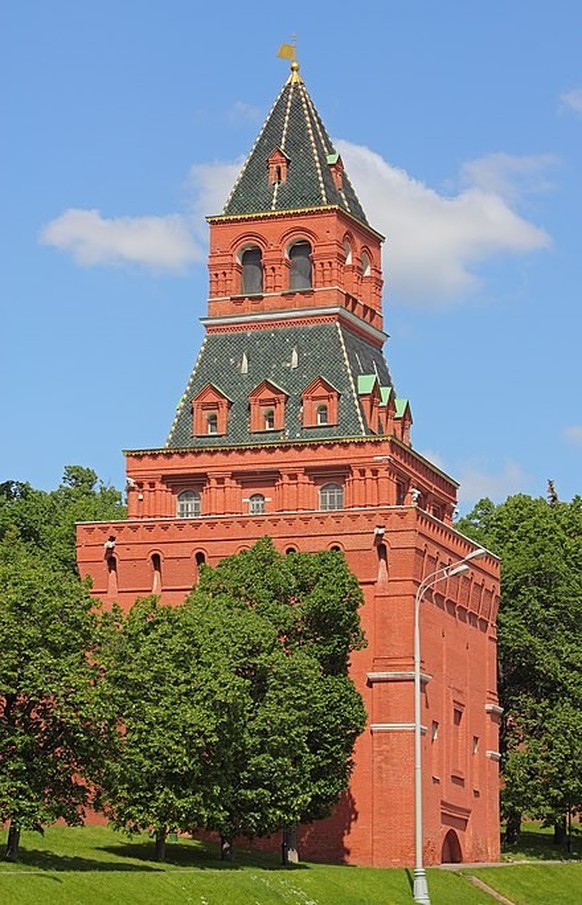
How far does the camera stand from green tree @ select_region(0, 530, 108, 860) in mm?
57781

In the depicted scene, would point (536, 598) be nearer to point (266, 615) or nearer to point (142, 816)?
point (266, 615)

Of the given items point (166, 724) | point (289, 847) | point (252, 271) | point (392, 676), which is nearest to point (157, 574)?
point (392, 676)

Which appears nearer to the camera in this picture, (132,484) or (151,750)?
(151,750)

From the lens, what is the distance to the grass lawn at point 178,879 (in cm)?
5394

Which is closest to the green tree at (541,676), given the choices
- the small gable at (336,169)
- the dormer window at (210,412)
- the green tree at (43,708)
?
the dormer window at (210,412)

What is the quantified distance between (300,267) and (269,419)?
7473 millimetres

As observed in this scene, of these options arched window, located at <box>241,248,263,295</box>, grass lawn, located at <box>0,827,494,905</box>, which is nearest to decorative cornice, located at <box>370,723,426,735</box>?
grass lawn, located at <box>0,827,494,905</box>

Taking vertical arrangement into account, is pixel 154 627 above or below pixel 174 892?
above

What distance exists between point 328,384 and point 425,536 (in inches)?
316

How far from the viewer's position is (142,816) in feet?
212

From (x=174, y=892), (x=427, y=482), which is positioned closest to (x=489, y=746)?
(x=427, y=482)

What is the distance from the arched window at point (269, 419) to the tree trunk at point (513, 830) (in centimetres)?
2138

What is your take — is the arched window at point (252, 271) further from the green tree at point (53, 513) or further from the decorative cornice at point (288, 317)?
the green tree at point (53, 513)

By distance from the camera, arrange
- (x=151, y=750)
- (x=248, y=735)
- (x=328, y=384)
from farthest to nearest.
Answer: (x=328, y=384) → (x=248, y=735) → (x=151, y=750)
